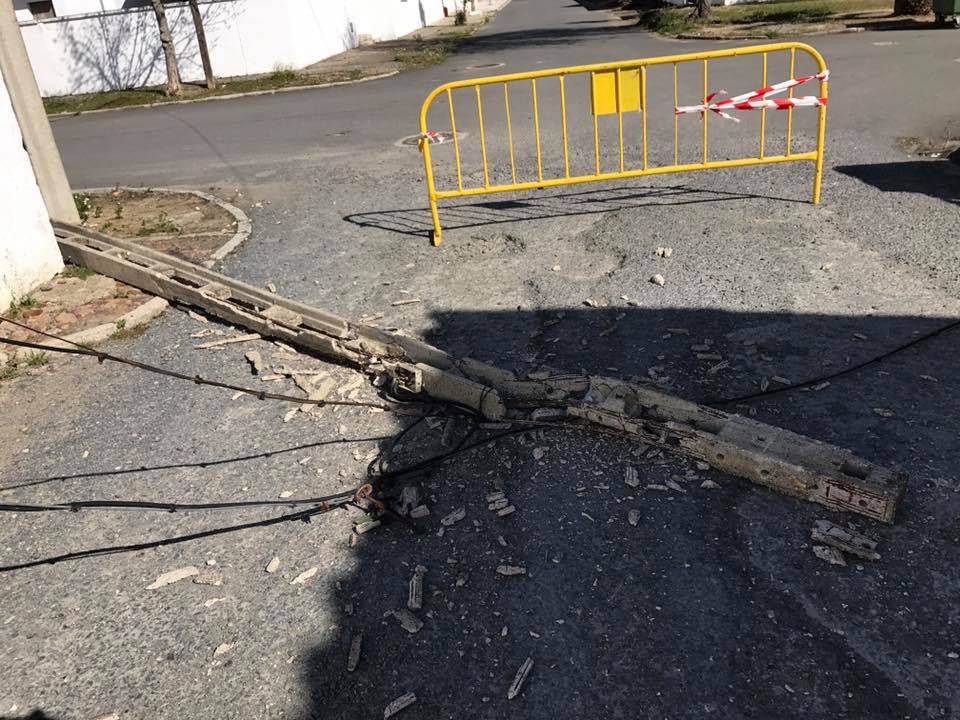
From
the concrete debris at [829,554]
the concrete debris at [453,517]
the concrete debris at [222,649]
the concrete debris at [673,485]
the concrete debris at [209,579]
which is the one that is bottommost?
the concrete debris at [829,554]

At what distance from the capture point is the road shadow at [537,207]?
9.14 meters

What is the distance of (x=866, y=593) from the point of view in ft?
11.7

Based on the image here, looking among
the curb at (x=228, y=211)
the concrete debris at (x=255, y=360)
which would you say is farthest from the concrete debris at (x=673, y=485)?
the curb at (x=228, y=211)

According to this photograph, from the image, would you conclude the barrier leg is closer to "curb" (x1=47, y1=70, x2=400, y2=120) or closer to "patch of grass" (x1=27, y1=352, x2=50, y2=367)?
"patch of grass" (x1=27, y1=352, x2=50, y2=367)

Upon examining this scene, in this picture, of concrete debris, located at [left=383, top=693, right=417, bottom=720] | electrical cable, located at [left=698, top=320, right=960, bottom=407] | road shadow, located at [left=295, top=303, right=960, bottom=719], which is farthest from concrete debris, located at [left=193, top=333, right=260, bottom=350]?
concrete debris, located at [left=383, top=693, right=417, bottom=720]

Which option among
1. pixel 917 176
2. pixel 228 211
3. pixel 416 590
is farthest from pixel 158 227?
pixel 917 176

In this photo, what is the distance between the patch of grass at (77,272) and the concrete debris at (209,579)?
17.8 ft

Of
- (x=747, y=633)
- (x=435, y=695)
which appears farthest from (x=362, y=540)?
(x=747, y=633)

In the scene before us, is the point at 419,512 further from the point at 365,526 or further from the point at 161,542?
the point at 161,542

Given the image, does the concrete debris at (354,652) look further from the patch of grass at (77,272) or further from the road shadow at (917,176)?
the road shadow at (917,176)

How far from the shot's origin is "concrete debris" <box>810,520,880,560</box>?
374 cm

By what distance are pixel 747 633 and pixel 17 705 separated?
324 cm

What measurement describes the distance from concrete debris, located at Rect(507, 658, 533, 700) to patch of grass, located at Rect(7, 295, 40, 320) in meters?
6.50

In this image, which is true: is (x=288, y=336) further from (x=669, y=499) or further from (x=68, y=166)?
(x=68, y=166)
